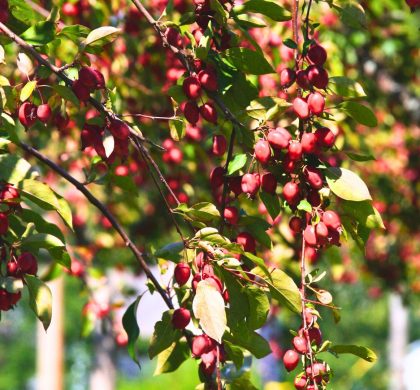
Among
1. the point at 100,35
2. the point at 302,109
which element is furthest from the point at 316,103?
the point at 100,35

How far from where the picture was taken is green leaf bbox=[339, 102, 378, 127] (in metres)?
1.30

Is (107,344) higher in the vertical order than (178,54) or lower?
lower

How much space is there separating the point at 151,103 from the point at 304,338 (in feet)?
5.86

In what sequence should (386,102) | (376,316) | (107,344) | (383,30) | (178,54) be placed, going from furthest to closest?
(376,316) < (107,344) < (386,102) < (383,30) < (178,54)

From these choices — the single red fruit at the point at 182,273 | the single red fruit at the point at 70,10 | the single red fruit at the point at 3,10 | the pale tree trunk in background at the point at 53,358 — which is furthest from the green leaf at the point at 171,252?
the pale tree trunk in background at the point at 53,358

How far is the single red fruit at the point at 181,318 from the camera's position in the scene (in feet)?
4.29

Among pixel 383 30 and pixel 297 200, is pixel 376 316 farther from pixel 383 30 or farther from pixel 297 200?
pixel 297 200

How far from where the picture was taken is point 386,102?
4.64 meters

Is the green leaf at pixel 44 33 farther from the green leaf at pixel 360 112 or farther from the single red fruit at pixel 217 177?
the green leaf at pixel 360 112

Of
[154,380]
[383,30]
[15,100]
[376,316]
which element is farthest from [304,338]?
[376,316]

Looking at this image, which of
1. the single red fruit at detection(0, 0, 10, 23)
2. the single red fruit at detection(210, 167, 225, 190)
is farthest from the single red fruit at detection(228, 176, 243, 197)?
the single red fruit at detection(0, 0, 10, 23)

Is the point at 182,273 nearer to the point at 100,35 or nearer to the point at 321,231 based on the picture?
the point at 321,231

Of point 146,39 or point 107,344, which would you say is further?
point 107,344

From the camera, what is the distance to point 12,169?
3.84ft
